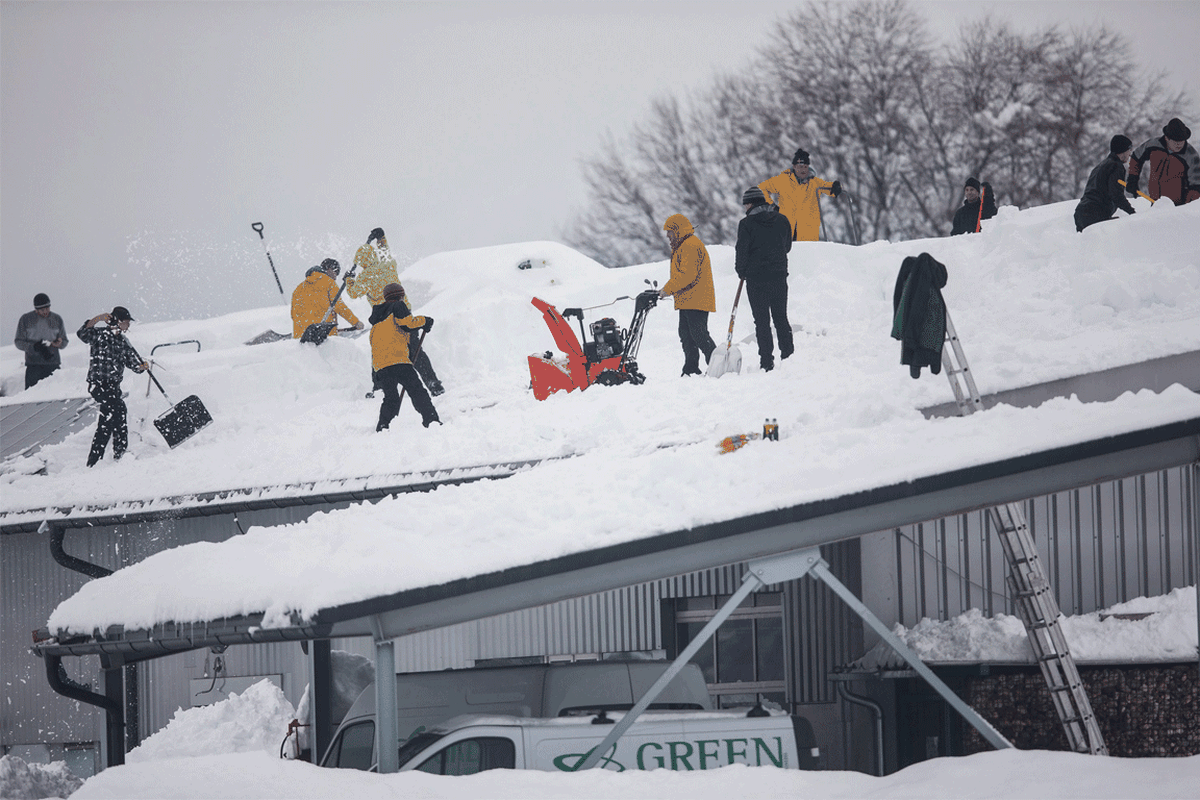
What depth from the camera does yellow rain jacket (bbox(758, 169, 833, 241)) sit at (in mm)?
17719

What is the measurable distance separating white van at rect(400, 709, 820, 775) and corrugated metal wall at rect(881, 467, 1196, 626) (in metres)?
4.41

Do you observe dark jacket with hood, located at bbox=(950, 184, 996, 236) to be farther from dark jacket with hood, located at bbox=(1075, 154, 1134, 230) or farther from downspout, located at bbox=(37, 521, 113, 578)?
downspout, located at bbox=(37, 521, 113, 578)

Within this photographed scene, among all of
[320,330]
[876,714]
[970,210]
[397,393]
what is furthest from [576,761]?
[970,210]

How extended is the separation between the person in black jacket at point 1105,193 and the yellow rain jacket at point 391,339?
827 cm

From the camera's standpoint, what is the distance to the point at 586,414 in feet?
41.0

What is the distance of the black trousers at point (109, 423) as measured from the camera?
49.5 feet

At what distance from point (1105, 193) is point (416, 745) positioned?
1134 cm

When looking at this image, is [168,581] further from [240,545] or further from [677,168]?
[677,168]

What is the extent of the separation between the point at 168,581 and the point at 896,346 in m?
9.20

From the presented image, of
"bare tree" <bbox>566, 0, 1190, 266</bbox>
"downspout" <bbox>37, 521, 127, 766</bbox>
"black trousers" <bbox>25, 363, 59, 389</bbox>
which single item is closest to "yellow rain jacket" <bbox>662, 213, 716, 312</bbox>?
"downspout" <bbox>37, 521, 127, 766</bbox>

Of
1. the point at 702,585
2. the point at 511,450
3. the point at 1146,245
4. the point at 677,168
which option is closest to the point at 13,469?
the point at 511,450

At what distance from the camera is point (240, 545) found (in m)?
7.50

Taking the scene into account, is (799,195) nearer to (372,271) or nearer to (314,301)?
(372,271)

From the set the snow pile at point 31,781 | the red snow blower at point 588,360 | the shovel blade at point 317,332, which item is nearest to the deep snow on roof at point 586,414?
the shovel blade at point 317,332
